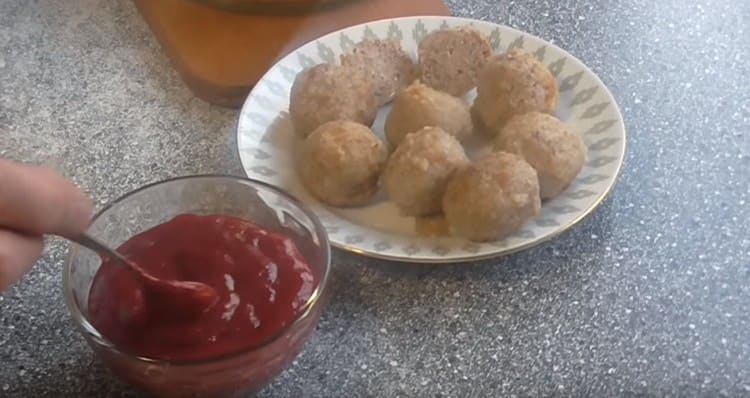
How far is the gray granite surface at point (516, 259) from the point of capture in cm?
94

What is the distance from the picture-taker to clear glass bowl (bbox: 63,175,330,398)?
0.80m

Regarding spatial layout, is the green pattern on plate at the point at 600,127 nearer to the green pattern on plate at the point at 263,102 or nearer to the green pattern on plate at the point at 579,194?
the green pattern on plate at the point at 579,194

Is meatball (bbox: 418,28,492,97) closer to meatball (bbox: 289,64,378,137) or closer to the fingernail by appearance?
meatball (bbox: 289,64,378,137)

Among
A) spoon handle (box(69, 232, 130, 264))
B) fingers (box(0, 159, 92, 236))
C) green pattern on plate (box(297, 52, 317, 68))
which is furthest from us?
green pattern on plate (box(297, 52, 317, 68))

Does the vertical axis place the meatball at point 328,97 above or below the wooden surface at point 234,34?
above

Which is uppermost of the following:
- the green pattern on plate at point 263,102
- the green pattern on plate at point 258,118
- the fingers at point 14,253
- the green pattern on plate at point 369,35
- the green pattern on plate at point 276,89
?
the fingers at point 14,253

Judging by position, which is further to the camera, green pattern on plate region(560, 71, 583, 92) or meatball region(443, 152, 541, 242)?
green pattern on plate region(560, 71, 583, 92)

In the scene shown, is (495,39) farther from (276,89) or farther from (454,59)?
(276,89)

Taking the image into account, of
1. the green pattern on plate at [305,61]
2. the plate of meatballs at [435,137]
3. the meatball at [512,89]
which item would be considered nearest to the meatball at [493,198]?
the plate of meatballs at [435,137]

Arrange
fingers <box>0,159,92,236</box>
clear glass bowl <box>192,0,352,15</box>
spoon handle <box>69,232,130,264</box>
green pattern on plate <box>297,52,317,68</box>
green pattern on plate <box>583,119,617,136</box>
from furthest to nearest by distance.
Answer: clear glass bowl <box>192,0,352,15</box>, green pattern on plate <box>297,52,317,68</box>, green pattern on plate <box>583,119,617,136</box>, spoon handle <box>69,232,130,264</box>, fingers <box>0,159,92,236</box>

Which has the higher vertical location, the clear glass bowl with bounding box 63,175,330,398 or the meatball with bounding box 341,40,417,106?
the meatball with bounding box 341,40,417,106

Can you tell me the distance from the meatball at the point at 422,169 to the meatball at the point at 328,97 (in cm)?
10

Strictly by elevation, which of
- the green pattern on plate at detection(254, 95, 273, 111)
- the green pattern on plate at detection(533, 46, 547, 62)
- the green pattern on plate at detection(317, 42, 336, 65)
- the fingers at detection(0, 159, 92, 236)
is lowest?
the green pattern on plate at detection(254, 95, 273, 111)

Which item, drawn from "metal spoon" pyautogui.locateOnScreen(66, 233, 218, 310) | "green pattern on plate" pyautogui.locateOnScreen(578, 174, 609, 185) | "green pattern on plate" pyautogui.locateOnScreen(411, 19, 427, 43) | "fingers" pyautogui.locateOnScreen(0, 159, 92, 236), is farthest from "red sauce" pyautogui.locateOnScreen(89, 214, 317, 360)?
"green pattern on plate" pyautogui.locateOnScreen(411, 19, 427, 43)
